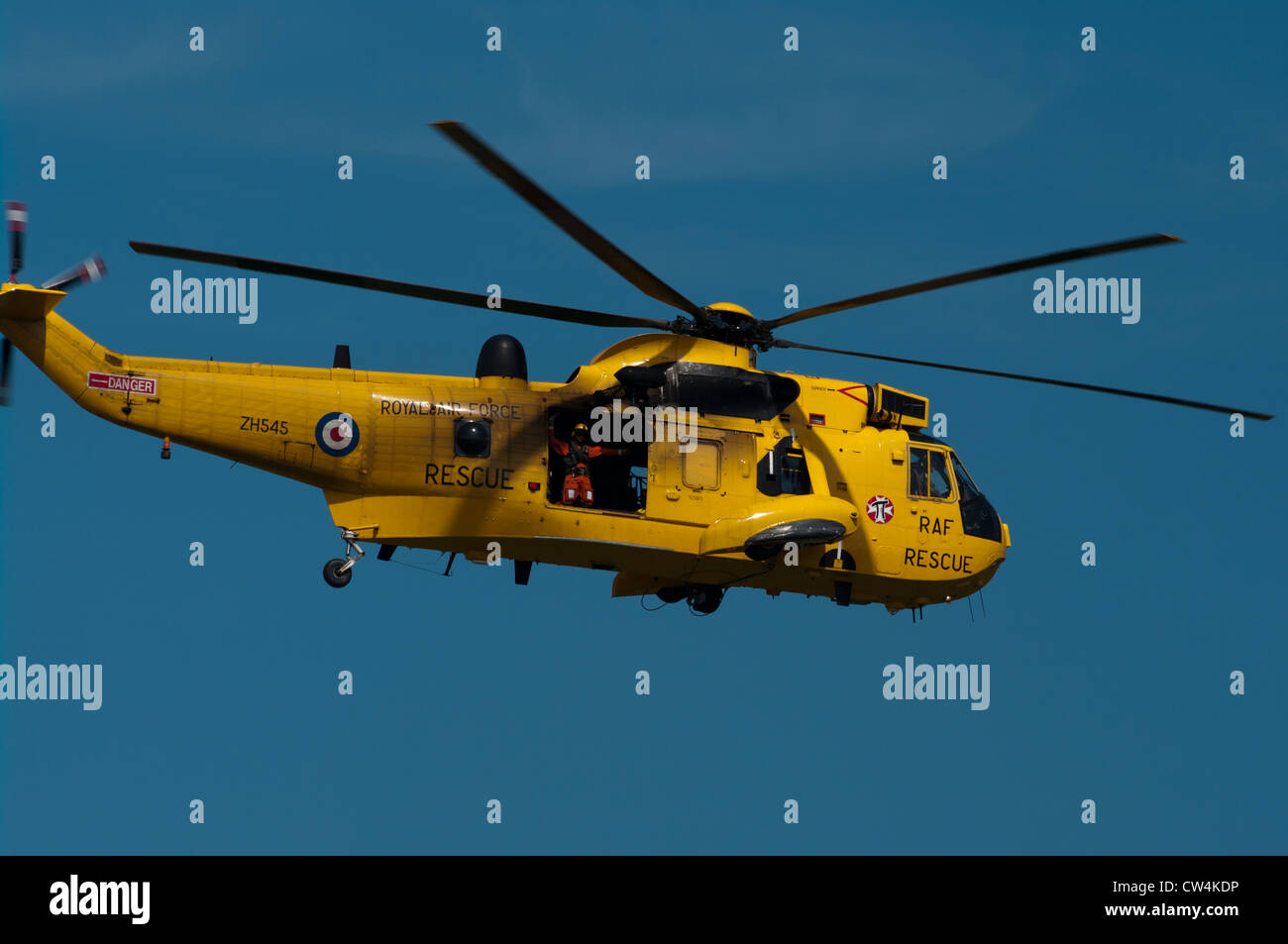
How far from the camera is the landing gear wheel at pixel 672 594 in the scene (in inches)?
1148

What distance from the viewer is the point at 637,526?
88.1 ft

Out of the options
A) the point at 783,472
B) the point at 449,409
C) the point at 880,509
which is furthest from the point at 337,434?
the point at 880,509

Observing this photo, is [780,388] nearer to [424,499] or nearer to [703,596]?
[703,596]

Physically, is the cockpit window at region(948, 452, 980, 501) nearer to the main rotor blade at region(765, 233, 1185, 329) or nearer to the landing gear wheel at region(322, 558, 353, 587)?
the main rotor blade at region(765, 233, 1185, 329)

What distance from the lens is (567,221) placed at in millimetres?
22562

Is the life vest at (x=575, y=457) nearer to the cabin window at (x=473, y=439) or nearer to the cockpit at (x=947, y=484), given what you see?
the cabin window at (x=473, y=439)

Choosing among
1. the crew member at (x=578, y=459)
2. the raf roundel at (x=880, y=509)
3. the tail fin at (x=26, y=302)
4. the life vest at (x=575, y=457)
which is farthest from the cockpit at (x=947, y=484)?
the tail fin at (x=26, y=302)

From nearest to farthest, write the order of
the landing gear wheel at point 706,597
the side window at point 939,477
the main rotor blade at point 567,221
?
the main rotor blade at point 567,221 → the landing gear wheel at point 706,597 → the side window at point 939,477

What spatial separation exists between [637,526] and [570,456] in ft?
5.10

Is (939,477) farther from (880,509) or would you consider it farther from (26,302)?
(26,302)

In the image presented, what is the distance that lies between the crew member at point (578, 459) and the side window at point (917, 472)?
570 cm

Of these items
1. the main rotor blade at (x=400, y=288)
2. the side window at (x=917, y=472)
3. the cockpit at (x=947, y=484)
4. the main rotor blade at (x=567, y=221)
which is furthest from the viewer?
the cockpit at (x=947, y=484)

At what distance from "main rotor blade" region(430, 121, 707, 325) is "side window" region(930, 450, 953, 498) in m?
5.51

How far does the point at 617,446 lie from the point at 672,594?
10.7 feet
